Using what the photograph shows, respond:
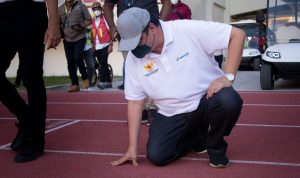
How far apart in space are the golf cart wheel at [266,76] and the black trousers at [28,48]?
5495mm

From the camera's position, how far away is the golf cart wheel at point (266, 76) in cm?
841

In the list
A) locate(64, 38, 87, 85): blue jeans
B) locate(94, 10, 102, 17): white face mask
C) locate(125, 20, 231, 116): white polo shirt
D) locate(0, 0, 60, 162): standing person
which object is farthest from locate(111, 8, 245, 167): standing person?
locate(94, 10, 102, 17): white face mask

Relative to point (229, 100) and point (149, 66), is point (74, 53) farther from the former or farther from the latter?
point (229, 100)

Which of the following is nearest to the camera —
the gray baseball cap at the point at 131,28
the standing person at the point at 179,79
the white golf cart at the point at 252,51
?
the gray baseball cap at the point at 131,28

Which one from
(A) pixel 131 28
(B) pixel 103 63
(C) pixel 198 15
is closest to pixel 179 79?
(A) pixel 131 28

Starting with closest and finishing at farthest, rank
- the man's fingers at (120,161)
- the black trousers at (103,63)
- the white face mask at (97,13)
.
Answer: the man's fingers at (120,161), the black trousers at (103,63), the white face mask at (97,13)

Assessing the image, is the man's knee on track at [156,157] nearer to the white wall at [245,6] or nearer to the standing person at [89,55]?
the standing person at [89,55]

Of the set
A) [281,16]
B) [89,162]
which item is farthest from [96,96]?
[89,162]

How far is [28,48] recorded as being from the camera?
142 inches

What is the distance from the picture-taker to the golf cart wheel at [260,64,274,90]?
841 centimetres

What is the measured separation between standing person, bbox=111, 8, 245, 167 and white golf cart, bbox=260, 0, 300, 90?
5.17 meters

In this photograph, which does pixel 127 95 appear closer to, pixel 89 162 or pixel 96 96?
pixel 89 162

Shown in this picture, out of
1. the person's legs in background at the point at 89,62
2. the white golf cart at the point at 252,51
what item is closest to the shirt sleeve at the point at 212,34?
the person's legs in background at the point at 89,62

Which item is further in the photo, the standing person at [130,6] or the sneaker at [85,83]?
the sneaker at [85,83]
